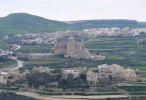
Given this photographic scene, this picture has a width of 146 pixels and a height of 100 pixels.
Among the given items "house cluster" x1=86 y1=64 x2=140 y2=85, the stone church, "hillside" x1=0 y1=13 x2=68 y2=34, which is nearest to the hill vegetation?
"hillside" x1=0 y1=13 x2=68 y2=34

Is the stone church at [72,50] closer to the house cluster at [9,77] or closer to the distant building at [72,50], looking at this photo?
the distant building at [72,50]

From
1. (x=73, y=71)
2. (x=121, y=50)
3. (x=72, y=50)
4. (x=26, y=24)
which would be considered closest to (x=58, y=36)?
(x=121, y=50)

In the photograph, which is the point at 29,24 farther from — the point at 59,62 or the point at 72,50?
the point at 59,62

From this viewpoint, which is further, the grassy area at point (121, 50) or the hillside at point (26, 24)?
the hillside at point (26, 24)

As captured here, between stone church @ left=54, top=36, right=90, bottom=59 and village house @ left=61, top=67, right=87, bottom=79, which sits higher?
stone church @ left=54, top=36, right=90, bottom=59

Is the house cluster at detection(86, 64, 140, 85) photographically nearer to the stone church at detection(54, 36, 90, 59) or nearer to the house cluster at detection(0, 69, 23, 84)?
the house cluster at detection(0, 69, 23, 84)

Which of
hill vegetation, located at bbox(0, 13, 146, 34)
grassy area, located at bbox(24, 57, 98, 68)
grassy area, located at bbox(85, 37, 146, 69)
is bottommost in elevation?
grassy area, located at bbox(24, 57, 98, 68)

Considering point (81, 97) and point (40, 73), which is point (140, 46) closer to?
point (40, 73)

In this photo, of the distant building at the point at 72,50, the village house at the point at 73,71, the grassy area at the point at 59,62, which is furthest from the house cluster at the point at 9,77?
the distant building at the point at 72,50

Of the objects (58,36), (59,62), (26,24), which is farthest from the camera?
(26,24)

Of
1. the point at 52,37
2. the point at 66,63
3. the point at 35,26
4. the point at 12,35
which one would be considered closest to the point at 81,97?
the point at 66,63
